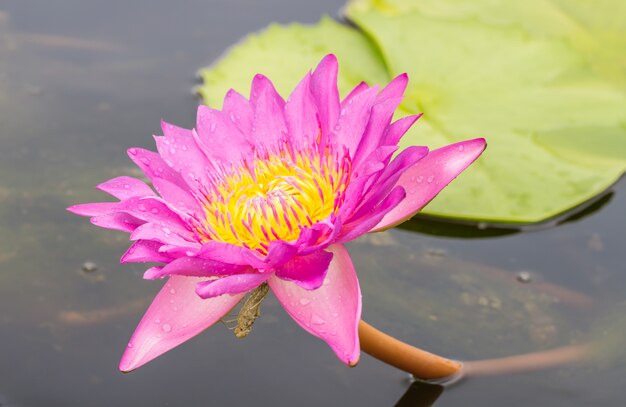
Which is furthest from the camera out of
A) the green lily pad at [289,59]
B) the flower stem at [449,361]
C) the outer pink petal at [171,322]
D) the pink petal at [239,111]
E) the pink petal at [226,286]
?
the green lily pad at [289,59]

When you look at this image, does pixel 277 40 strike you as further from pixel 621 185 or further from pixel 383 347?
pixel 383 347

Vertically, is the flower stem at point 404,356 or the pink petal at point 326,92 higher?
the pink petal at point 326,92

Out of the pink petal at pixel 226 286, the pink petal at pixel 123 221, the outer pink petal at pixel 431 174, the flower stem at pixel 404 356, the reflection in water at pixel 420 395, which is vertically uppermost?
the pink petal at pixel 123 221

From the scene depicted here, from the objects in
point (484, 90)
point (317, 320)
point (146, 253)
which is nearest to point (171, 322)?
point (146, 253)

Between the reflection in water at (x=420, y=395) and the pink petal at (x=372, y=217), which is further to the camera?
the reflection in water at (x=420, y=395)

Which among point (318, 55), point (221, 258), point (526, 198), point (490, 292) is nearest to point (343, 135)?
point (221, 258)

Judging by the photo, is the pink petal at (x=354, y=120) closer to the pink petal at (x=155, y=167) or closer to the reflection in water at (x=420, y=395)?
the pink petal at (x=155, y=167)

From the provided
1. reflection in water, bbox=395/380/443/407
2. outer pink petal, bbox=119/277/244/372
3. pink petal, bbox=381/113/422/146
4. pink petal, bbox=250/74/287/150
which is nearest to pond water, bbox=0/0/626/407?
reflection in water, bbox=395/380/443/407

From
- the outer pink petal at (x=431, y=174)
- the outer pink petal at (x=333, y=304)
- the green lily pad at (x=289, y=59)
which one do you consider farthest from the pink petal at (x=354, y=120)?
the green lily pad at (x=289, y=59)
